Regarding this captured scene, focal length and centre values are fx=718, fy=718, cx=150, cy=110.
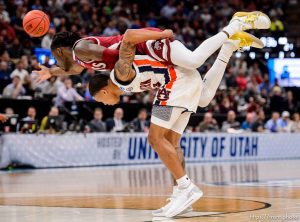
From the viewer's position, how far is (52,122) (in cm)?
1934

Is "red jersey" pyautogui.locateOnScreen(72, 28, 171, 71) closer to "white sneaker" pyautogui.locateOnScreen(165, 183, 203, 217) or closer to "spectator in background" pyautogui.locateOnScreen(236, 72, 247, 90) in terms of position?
"white sneaker" pyautogui.locateOnScreen(165, 183, 203, 217)

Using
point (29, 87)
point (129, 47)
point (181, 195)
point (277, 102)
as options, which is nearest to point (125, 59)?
point (129, 47)

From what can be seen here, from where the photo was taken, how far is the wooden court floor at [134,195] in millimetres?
8156

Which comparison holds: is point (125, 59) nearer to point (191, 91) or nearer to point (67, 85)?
point (191, 91)

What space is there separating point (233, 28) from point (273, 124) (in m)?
16.1

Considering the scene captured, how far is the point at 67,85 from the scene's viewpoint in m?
20.7

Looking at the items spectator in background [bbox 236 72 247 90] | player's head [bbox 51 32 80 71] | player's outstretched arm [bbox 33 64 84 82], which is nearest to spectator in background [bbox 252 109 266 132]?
spectator in background [bbox 236 72 247 90]

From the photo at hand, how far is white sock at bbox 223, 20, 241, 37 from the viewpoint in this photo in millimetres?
9078

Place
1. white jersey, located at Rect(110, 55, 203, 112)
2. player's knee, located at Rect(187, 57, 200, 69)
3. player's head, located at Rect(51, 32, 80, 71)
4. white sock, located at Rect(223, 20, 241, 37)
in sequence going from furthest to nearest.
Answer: white sock, located at Rect(223, 20, 241, 37) → player's head, located at Rect(51, 32, 80, 71) → white jersey, located at Rect(110, 55, 203, 112) → player's knee, located at Rect(187, 57, 200, 69)

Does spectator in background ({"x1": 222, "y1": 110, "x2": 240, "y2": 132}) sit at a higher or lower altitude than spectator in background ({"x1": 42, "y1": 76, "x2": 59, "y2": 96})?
lower

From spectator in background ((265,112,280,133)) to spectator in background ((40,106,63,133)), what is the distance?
8434 mm

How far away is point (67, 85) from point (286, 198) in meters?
11.7

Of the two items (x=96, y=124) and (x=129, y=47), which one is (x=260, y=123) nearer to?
(x=96, y=124)

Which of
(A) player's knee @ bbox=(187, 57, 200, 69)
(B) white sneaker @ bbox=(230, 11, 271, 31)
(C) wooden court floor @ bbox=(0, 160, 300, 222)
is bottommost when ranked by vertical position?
(C) wooden court floor @ bbox=(0, 160, 300, 222)
